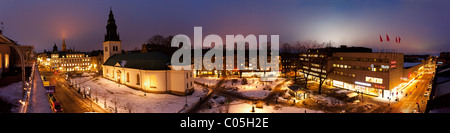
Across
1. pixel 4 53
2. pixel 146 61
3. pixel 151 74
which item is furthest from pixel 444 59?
pixel 4 53

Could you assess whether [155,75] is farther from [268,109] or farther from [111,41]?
[111,41]

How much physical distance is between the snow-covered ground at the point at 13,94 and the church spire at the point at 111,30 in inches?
1959

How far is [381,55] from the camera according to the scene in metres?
39.3

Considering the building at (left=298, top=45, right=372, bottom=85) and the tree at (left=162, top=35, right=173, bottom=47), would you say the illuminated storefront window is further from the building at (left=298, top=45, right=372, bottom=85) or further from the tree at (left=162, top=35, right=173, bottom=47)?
the tree at (left=162, top=35, right=173, bottom=47)

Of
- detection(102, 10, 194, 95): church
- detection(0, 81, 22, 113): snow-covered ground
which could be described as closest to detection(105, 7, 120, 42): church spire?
detection(102, 10, 194, 95): church

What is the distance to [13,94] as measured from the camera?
7137mm

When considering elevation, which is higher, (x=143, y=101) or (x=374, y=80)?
(x=374, y=80)

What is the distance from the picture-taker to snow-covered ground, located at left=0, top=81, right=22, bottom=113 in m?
6.43

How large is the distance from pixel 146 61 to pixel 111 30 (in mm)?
22341

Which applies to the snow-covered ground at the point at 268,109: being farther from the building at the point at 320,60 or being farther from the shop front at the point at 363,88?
the shop front at the point at 363,88

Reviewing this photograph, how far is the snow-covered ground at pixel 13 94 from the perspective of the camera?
21.1 feet

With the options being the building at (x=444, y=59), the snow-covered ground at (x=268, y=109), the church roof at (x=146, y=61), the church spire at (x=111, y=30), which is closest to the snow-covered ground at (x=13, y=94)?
the snow-covered ground at (x=268, y=109)
